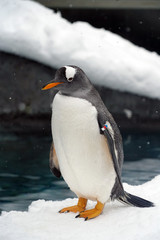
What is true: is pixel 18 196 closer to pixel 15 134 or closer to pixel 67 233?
pixel 67 233

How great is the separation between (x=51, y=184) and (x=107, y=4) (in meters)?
3.82

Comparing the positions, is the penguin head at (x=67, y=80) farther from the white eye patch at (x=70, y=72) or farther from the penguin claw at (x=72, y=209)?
the penguin claw at (x=72, y=209)

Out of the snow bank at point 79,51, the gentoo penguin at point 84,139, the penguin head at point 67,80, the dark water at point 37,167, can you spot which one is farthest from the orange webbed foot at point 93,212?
the snow bank at point 79,51

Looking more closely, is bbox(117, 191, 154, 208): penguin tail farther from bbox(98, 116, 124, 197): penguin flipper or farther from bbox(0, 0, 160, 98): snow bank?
bbox(0, 0, 160, 98): snow bank

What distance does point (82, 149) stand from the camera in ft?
5.87

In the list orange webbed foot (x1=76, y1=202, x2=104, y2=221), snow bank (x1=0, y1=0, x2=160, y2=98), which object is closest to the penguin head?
orange webbed foot (x1=76, y1=202, x2=104, y2=221)

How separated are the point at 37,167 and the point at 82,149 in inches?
83.2

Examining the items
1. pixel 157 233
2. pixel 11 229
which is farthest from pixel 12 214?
pixel 157 233

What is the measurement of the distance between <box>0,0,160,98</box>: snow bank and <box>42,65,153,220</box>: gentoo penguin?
2.86 meters

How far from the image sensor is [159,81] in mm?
4754

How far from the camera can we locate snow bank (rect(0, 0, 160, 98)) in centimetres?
466

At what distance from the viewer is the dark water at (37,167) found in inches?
120

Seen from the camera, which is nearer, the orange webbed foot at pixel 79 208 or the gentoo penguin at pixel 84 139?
the gentoo penguin at pixel 84 139

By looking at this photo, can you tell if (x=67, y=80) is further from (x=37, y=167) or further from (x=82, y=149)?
(x=37, y=167)
